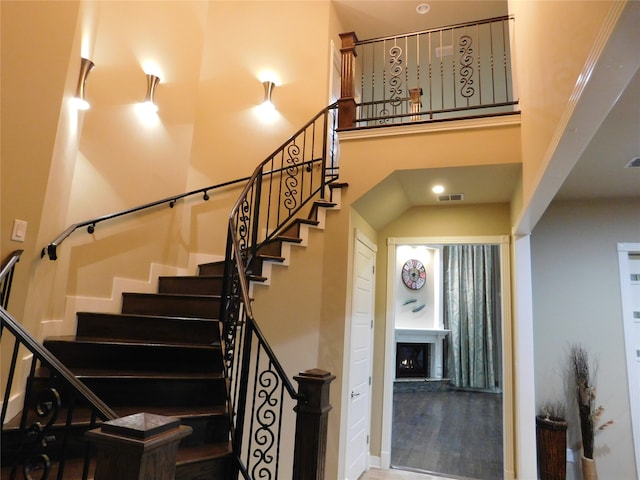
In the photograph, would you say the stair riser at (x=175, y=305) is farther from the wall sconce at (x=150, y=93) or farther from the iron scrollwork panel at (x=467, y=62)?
the iron scrollwork panel at (x=467, y=62)

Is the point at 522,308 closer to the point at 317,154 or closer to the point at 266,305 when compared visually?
the point at 266,305

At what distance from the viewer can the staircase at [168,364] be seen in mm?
2338

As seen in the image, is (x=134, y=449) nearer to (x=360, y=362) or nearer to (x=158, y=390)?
(x=158, y=390)

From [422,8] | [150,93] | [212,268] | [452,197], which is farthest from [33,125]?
[422,8]

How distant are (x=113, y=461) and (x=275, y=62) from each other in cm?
458

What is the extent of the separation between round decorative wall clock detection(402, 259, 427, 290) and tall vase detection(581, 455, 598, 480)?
5157mm

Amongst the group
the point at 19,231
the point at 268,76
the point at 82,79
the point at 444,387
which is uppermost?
the point at 268,76

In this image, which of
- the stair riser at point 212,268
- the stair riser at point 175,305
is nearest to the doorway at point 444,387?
the stair riser at point 212,268

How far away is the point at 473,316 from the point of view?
851 centimetres

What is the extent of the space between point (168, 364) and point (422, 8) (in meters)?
5.13

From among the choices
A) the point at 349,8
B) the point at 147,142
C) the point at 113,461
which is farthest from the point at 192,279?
the point at 349,8

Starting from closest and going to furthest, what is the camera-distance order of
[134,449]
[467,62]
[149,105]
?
[134,449] → [149,105] → [467,62]

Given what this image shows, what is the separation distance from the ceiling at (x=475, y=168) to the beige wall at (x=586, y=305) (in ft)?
0.90

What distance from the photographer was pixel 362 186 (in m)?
3.68
